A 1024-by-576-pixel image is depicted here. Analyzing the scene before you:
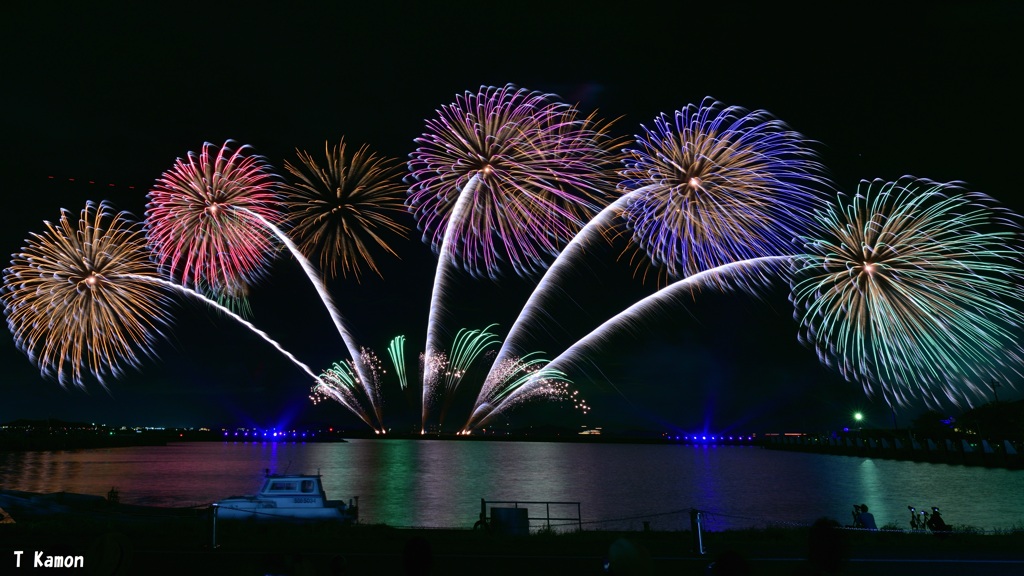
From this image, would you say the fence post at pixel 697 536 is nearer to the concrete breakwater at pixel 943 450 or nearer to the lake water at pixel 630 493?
the lake water at pixel 630 493

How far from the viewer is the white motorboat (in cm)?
3180

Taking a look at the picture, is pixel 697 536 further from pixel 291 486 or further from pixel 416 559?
pixel 291 486

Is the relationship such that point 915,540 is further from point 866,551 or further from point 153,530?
point 153,530

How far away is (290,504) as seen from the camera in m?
32.4

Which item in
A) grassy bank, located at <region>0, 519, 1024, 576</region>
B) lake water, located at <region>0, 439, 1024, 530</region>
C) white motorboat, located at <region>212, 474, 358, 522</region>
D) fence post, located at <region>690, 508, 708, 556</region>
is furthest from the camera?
lake water, located at <region>0, 439, 1024, 530</region>

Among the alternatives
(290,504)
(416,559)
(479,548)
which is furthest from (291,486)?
(416,559)

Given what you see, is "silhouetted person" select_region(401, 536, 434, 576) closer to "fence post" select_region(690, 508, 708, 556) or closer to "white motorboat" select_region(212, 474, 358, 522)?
"fence post" select_region(690, 508, 708, 556)

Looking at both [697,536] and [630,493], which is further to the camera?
[630,493]

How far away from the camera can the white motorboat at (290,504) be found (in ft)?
104

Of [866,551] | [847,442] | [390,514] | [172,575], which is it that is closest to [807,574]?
[172,575]

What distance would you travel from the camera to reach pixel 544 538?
20672 mm

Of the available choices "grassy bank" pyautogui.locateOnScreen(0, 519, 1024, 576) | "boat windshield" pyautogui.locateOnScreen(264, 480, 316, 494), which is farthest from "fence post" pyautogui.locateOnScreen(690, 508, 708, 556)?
"boat windshield" pyautogui.locateOnScreen(264, 480, 316, 494)

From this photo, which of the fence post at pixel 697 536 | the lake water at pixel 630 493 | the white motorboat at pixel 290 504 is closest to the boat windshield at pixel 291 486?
the white motorboat at pixel 290 504

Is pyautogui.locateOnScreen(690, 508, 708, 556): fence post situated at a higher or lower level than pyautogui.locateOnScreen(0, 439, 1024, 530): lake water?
higher
